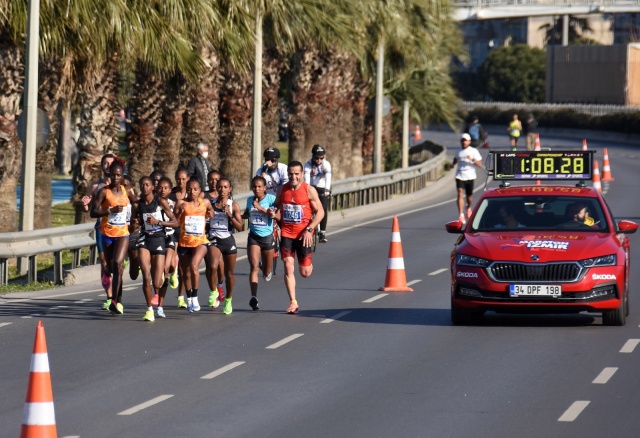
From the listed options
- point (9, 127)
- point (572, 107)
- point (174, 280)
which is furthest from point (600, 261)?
point (572, 107)

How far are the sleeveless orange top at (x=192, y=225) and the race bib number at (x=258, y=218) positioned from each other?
0.66 meters

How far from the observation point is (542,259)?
1623 cm

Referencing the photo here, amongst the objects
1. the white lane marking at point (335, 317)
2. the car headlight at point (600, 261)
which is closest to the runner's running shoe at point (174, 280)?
the white lane marking at point (335, 317)

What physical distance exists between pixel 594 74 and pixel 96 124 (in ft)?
289

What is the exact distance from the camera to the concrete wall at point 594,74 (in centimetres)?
11012

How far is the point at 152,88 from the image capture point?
1324 inches

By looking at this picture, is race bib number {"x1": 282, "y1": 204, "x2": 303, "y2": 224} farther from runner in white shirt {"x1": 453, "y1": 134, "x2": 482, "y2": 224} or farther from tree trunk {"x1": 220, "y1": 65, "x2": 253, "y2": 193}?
tree trunk {"x1": 220, "y1": 65, "x2": 253, "y2": 193}

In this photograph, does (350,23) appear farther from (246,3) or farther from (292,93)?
(246,3)

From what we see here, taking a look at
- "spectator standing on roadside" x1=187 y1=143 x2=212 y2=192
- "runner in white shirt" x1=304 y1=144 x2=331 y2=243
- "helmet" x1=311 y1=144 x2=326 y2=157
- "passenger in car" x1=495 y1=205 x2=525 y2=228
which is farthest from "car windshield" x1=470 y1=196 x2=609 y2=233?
"runner in white shirt" x1=304 y1=144 x2=331 y2=243

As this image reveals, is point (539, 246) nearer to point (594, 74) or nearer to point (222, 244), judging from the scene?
point (222, 244)

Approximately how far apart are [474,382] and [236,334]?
3902 mm

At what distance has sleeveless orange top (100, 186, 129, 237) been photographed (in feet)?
59.2

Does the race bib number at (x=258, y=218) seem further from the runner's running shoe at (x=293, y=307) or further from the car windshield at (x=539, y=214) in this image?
the car windshield at (x=539, y=214)

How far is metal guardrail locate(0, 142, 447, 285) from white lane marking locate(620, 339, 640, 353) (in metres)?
9.10
